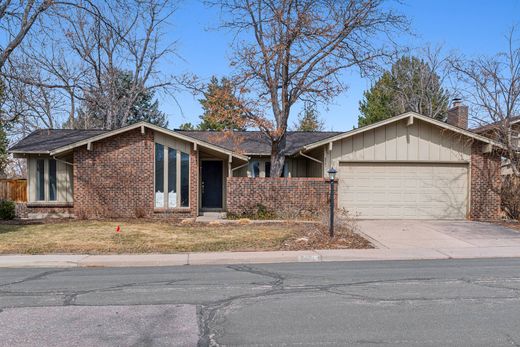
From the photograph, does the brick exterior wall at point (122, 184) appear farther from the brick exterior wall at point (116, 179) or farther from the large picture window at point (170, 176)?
the large picture window at point (170, 176)

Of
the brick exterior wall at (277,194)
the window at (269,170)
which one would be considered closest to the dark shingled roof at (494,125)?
the brick exterior wall at (277,194)

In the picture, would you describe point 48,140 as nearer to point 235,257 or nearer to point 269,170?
point 269,170

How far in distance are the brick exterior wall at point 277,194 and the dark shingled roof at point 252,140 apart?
235 centimetres

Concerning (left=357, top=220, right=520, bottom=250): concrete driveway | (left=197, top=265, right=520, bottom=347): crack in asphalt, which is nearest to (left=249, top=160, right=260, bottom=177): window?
(left=357, top=220, right=520, bottom=250): concrete driveway

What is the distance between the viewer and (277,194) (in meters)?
17.7

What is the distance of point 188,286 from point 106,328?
228cm

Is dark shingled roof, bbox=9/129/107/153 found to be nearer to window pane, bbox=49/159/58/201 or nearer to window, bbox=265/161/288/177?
window pane, bbox=49/159/58/201

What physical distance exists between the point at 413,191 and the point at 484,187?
2.64 metres

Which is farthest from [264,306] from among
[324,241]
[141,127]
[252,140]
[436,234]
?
[252,140]

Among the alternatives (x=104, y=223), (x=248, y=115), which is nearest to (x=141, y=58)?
(x=248, y=115)

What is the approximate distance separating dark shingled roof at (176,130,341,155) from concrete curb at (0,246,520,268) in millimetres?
9449

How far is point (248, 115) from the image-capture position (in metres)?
19.4

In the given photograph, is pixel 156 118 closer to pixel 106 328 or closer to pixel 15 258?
pixel 15 258

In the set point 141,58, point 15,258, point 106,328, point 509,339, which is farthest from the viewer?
point 141,58
